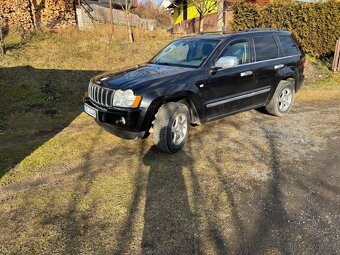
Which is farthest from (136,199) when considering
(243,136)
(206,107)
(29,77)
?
(29,77)

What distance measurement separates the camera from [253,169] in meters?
4.15

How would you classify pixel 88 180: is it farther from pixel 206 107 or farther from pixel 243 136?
pixel 243 136

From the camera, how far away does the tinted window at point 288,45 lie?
6.28 meters

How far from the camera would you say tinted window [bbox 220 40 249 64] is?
5134 mm

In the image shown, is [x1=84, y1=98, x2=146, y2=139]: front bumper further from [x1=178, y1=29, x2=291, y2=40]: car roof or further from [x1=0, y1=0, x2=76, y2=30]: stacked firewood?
[x1=0, y1=0, x2=76, y2=30]: stacked firewood

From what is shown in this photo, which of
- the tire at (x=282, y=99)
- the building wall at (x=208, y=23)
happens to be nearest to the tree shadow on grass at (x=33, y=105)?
the tire at (x=282, y=99)

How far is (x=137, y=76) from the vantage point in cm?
457

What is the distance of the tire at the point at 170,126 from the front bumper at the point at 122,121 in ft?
0.85

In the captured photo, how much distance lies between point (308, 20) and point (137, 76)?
35.8 feet

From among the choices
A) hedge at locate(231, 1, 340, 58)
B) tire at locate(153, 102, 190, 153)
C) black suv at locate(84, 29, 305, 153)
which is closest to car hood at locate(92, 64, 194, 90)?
black suv at locate(84, 29, 305, 153)

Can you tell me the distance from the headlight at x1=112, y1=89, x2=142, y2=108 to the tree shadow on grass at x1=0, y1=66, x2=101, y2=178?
1.86 m

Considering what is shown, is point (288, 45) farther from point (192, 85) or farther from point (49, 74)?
point (49, 74)

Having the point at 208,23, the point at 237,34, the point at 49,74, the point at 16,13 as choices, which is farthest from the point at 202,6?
the point at 237,34

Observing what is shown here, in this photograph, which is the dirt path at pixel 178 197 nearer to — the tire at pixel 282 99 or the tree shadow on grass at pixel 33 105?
the tree shadow on grass at pixel 33 105
